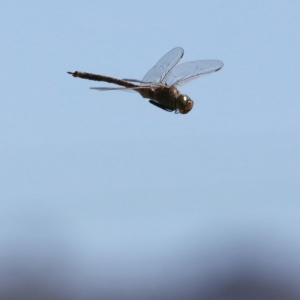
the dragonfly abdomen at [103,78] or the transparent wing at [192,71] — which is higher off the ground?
the transparent wing at [192,71]

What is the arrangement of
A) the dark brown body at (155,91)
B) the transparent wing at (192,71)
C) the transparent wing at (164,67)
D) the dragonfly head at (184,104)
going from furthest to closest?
the transparent wing at (164,67), the transparent wing at (192,71), the dark brown body at (155,91), the dragonfly head at (184,104)

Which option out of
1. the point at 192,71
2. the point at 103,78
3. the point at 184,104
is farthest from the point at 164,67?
the point at 184,104

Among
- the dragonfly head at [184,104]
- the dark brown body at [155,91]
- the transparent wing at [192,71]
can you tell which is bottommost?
the dragonfly head at [184,104]

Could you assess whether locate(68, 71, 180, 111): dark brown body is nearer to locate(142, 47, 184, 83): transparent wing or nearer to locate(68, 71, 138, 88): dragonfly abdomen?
locate(68, 71, 138, 88): dragonfly abdomen

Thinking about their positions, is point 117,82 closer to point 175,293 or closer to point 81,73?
point 81,73

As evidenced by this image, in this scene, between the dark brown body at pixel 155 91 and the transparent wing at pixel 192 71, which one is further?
the transparent wing at pixel 192 71

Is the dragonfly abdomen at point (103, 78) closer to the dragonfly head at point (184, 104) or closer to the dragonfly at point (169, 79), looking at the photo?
the dragonfly at point (169, 79)

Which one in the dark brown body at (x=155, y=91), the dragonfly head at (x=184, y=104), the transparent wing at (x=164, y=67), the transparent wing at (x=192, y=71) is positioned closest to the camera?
the dragonfly head at (x=184, y=104)

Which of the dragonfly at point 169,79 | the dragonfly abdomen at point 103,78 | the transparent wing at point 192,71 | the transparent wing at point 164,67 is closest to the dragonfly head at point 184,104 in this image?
the dragonfly at point 169,79
